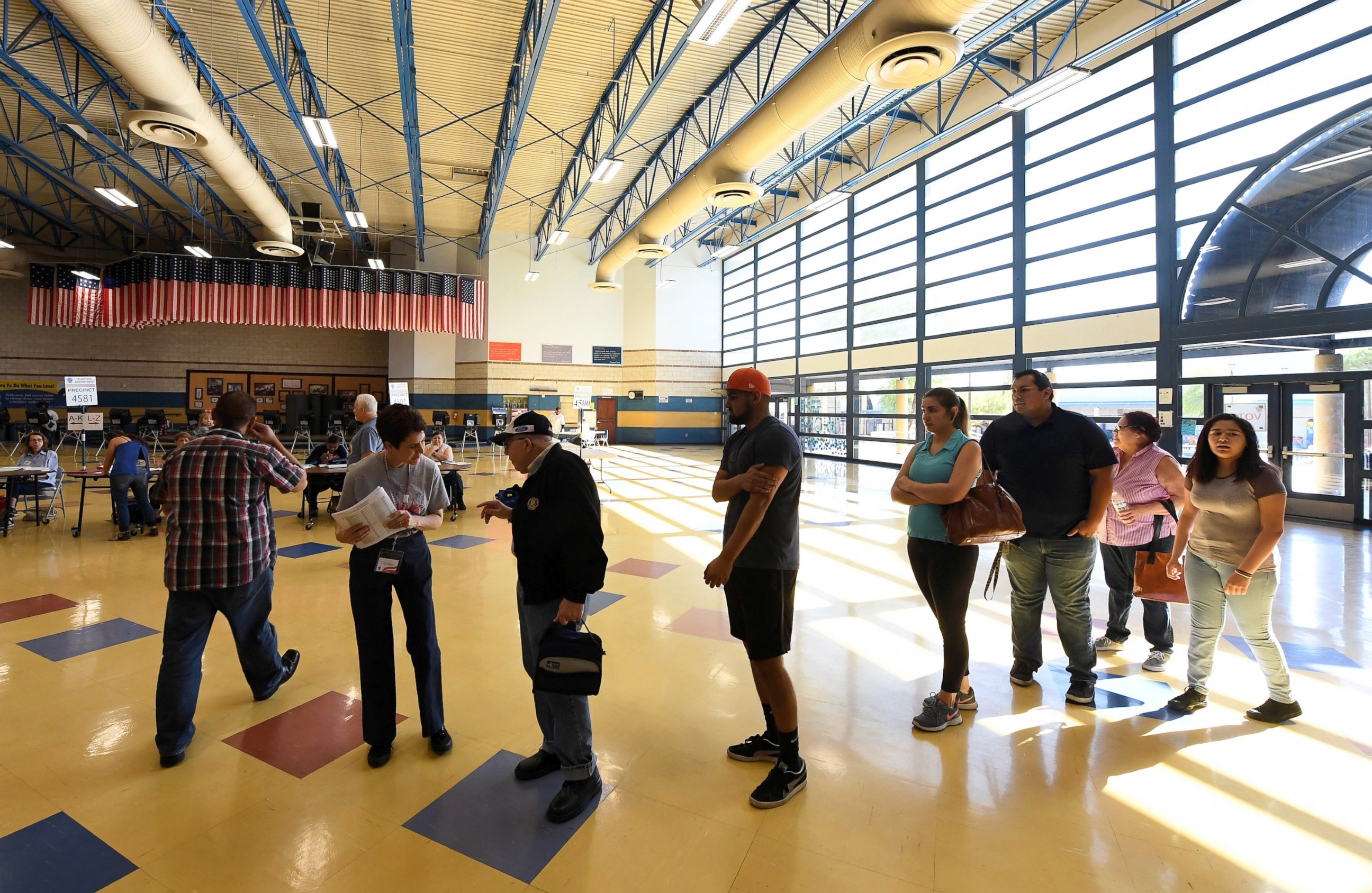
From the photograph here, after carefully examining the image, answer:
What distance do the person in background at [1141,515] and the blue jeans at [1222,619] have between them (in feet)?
1.70

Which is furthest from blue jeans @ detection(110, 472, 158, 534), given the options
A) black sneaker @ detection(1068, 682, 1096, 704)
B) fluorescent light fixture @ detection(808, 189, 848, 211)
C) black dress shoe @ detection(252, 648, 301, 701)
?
fluorescent light fixture @ detection(808, 189, 848, 211)

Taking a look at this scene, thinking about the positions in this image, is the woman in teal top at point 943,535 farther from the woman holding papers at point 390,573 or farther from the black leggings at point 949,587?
the woman holding papers at point 390,573

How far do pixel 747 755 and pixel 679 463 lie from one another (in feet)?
42.7

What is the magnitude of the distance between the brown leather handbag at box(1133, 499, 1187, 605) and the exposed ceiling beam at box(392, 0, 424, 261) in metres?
9.38

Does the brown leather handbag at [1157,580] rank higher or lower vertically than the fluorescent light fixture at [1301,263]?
lower

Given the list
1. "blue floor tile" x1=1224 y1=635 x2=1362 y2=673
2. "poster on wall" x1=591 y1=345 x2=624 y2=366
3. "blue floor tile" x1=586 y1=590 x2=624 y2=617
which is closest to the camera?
"blue floor tile" x1=1224 y1=635 x2=1362 y2=673

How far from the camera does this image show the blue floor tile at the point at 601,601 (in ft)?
13.9

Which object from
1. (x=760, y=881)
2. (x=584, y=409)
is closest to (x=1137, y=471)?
(x=760, y=881)

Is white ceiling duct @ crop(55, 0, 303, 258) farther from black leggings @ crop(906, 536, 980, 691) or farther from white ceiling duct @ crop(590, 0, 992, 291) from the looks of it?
black leggings @ crop(906, 536, 980, 691)

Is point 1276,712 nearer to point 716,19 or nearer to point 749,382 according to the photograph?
point 749,382

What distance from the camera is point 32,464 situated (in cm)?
675

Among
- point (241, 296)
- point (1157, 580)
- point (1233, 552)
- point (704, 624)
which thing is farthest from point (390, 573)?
point (241, 296)

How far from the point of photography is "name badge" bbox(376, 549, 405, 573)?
2324 millimetres

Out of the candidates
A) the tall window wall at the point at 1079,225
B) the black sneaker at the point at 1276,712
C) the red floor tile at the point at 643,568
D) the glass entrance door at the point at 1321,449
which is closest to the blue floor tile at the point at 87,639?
the red floor tile at the point at 643,568
